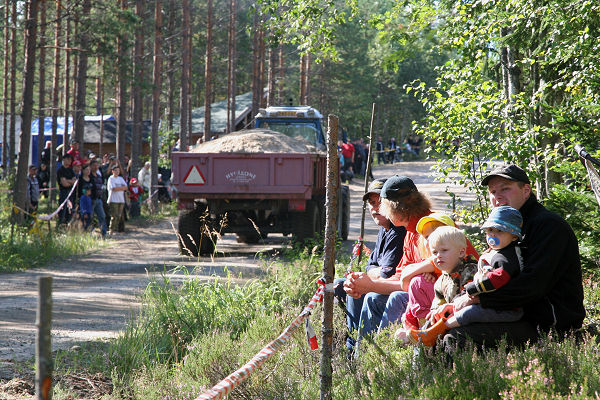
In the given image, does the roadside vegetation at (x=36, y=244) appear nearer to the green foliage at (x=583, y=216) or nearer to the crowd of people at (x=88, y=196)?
the crowd of people at (x=88, y=196)

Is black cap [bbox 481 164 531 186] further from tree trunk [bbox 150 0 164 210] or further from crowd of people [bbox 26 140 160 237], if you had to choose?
tree trunk [bbox 150 0 164 210]

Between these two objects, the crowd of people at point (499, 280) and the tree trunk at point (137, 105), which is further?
the tree trunk at point (137, 105)

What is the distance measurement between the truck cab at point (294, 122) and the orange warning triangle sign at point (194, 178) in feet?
12.4

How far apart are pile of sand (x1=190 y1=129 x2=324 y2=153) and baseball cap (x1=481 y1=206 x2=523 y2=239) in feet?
30.3

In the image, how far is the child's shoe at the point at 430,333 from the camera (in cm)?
432

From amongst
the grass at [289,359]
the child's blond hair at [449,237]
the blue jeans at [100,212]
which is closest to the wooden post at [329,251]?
the grass at [289,359]

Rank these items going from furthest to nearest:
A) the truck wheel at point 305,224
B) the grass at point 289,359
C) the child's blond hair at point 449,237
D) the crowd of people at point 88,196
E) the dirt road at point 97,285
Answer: the crowd of people at point 88,196, the truck wheel at point 305,224, the dirt road at point 97,285, the child's blond hair at point 449,237, the grass at point 289,359

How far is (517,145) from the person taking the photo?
772cm

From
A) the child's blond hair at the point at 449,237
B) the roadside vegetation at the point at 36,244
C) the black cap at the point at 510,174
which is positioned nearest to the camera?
the child's blond hair at the point at 449,237

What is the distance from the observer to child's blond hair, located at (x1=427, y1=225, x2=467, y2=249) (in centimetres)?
450

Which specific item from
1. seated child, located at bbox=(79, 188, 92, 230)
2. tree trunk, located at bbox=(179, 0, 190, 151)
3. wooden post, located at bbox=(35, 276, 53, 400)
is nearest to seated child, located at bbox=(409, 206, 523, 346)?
wooden post, located at bbox=(35, 276, 53, 400)

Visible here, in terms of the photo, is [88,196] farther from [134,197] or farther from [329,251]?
[329,251]

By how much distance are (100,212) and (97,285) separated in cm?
651

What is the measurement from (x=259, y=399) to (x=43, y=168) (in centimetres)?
2082
